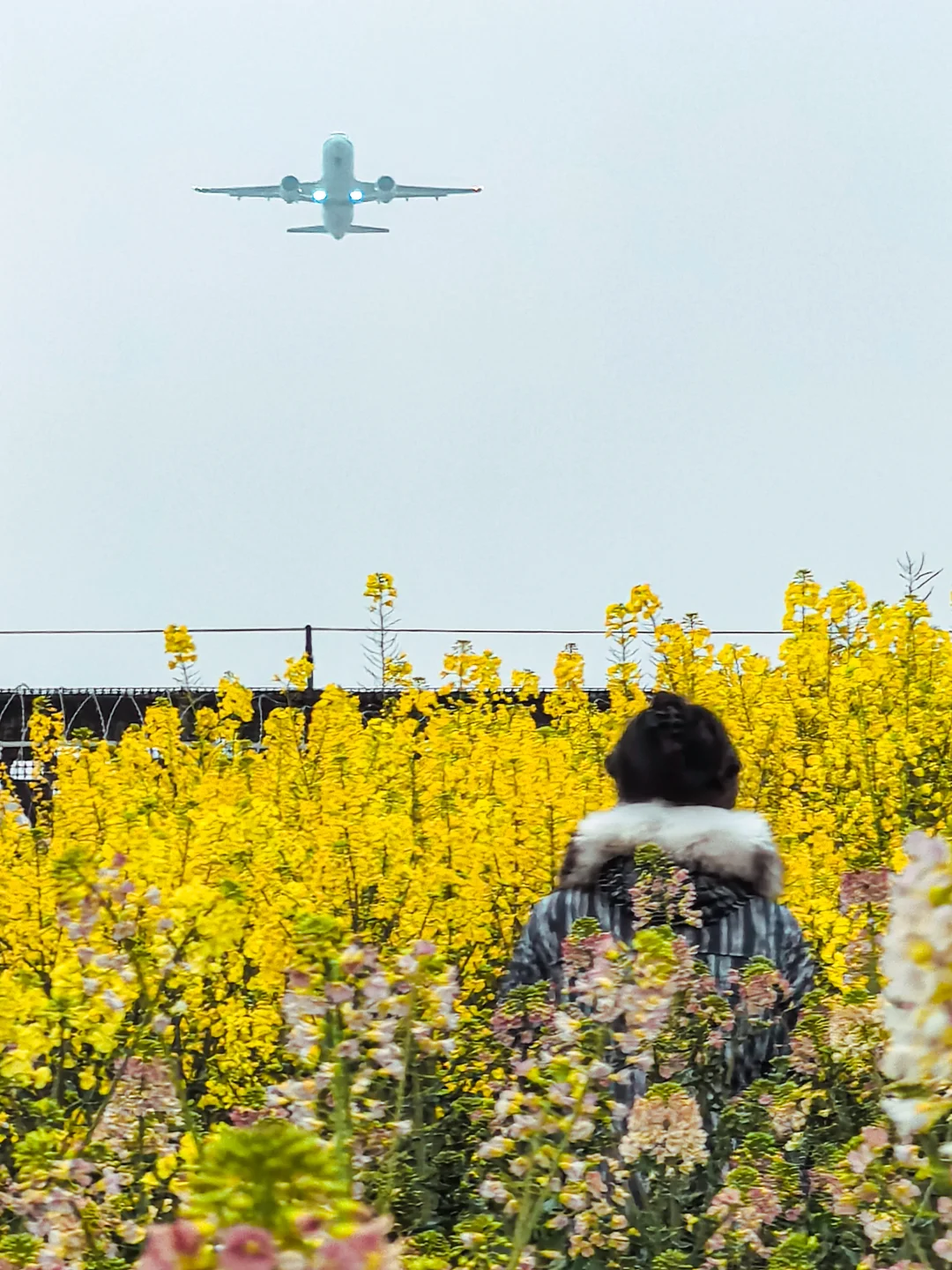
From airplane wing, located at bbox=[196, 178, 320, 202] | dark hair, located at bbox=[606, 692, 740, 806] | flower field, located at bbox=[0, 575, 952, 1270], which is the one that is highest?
airplane wing, located at bbox=[196, 178, 320, 202]

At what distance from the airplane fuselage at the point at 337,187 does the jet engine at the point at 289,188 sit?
12.0 feet

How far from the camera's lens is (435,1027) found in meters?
2.03

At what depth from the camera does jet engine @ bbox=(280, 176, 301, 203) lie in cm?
3174

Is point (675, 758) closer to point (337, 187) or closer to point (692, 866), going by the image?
point (692, 866)

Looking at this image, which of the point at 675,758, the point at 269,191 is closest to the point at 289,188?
the point at 269,191

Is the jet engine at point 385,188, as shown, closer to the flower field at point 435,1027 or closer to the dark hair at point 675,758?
the flower field at point 435,1027

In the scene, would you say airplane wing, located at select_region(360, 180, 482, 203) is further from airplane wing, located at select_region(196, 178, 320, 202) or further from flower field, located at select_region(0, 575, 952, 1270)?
flower field, located at select_region(0, 575, 952, 1270)

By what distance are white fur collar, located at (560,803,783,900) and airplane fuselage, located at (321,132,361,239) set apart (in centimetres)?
3401

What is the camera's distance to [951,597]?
7.88 meters

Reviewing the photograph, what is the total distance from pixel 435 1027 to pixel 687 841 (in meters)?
1.15

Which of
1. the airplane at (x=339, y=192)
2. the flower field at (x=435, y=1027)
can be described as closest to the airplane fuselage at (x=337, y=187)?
the airplane at (x=339, y=192)

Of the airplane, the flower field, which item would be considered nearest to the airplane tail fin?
the airplane

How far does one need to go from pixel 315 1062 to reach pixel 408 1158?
1.51 meters

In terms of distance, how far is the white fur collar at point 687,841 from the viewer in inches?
122
